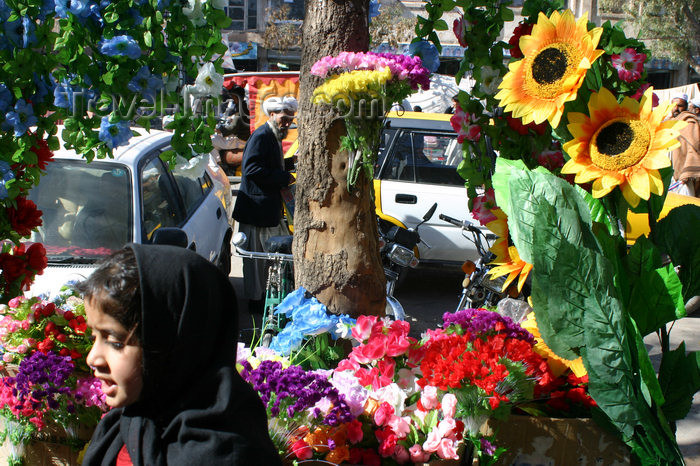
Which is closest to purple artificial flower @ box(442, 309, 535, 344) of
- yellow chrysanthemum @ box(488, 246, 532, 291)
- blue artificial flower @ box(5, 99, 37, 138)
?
yellow chrysanthemum @ box(488, 246, 532, 291)

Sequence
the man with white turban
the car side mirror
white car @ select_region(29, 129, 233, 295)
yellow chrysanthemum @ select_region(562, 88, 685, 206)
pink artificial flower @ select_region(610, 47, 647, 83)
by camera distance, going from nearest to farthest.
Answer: yellow chrysanthemum @ select_region(562, 88, 685, 206) < pink artificial flower @ select_region(610, 47, 647, 83) < the car side mirror < white car @ select_region(29, 129, 233, 295) < the man with white turban

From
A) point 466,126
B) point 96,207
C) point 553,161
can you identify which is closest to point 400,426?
point 553,161

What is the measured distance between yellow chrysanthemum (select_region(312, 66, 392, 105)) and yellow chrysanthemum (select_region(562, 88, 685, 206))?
0.90 metres

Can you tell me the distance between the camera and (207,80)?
237cm

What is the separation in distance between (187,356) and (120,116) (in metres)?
1.29

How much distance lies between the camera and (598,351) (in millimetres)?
1910

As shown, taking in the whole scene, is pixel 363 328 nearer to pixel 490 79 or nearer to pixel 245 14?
pixel 490 79

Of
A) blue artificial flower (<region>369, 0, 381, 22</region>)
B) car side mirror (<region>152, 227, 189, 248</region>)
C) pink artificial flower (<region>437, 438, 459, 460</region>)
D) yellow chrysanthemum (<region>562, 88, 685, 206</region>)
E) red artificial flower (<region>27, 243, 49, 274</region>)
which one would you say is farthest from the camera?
car side mirror (<region>152, 227, 189, 248</region>)

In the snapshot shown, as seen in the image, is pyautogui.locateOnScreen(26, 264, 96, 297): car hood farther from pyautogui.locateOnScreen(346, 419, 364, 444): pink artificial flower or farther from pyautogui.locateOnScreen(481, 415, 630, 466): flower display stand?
pyautogui.locateOnScreen(481, 415, 630, 466): flower display stand

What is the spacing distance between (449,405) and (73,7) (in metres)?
1.75

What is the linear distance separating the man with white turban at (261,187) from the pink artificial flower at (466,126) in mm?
2915

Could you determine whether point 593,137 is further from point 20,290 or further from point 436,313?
point 436,313

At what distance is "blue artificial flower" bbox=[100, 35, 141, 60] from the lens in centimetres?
Result: 215

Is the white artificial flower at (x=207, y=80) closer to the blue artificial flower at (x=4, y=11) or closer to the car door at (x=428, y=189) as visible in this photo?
the blue artificial flower at (x=4, y=11)
